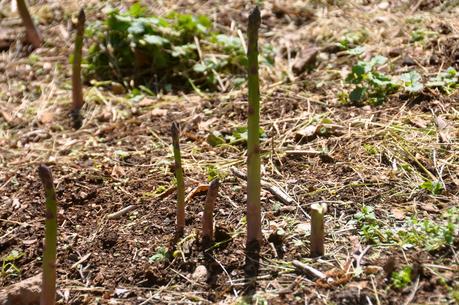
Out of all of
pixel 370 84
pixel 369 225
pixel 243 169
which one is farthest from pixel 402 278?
pixel 370 84

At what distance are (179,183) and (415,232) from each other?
3.24ft

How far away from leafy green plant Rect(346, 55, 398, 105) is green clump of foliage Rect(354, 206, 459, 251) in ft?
4.05

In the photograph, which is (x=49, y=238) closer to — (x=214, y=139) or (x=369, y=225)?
(x=369, y=225)

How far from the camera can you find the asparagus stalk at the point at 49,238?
248 centimetres

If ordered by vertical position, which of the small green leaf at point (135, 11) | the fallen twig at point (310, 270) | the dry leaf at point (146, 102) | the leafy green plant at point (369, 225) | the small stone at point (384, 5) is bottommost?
the fallen twig at point (310, 270)

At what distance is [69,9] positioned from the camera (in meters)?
5.96

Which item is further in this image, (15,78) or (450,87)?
(15,78)

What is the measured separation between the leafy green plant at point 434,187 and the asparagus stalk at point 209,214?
964 mm

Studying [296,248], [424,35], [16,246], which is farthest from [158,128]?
[424,35]

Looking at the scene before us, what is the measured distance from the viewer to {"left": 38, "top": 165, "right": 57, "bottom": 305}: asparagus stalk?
248 cm

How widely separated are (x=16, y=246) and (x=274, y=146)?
1416 millimetres

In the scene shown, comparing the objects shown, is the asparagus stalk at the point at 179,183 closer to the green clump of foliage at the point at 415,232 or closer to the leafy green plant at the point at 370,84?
the green clump of foliage at the point at 415,232

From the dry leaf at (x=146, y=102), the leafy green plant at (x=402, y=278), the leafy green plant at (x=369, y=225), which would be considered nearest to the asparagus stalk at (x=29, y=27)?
the dry leaf at (x=146, y=102)

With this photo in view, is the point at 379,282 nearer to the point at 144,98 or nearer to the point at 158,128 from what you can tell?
the point at 158,128
